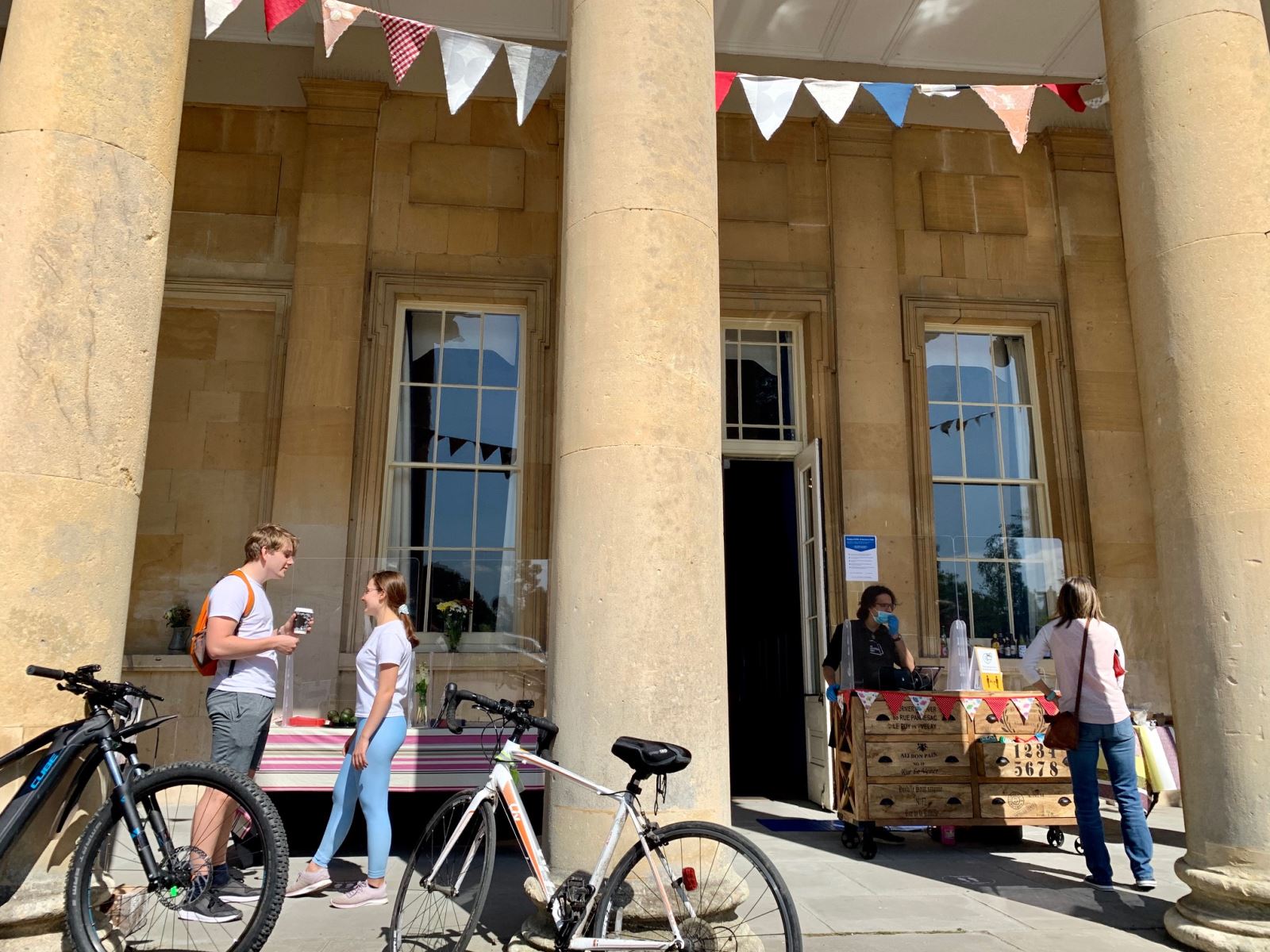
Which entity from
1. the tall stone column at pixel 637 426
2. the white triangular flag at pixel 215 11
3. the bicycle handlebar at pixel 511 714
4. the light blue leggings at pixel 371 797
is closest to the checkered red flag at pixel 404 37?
the white triangular flag at pixel 215 11

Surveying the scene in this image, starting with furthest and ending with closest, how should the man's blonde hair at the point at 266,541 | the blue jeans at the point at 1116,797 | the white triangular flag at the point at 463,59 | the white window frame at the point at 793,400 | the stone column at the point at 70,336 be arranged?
the white window frame at the point at 793,400
the white triangular flag at the point at 463,59
the blue jeans at the point at 1116,797
the man's blonde hair at the point at 266,541
the stone column at the point at 70,336

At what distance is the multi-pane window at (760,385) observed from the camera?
956cm

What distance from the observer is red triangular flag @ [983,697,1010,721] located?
6.50 meters

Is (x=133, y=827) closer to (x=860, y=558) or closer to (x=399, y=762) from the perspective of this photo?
(x=399, y=762)

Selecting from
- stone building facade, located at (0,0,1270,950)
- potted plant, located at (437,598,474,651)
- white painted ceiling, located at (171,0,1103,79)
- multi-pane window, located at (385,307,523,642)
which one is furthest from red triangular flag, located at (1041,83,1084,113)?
potted plant, located at (437,598,474,651)

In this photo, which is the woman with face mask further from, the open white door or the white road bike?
the white road bike

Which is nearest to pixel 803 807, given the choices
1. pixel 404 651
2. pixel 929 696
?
pixel 929 696

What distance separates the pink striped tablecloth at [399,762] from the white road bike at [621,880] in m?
2.20

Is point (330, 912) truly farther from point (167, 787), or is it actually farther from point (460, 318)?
point (460, 318)

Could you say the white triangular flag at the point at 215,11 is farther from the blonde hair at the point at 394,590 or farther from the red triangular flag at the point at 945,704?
the red triangular flag at the point at 945,704

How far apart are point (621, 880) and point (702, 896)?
27cm

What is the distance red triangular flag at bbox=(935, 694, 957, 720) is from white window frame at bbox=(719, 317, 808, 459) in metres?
3.27

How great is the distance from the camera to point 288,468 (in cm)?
857

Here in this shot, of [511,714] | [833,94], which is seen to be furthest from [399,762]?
[833,94]
